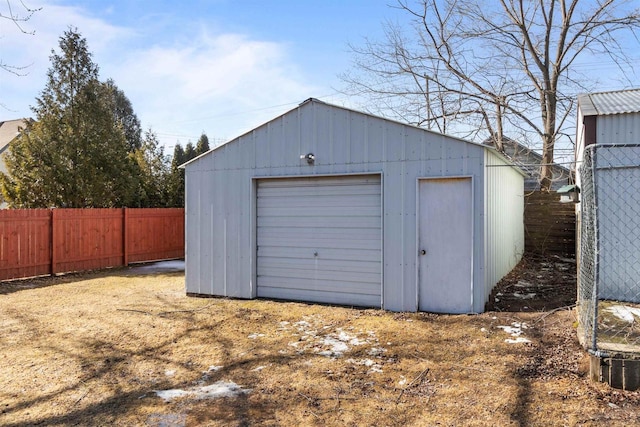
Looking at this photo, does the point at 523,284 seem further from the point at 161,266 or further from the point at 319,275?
the point at 161,266

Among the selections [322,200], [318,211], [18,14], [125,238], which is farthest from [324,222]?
[125,238]

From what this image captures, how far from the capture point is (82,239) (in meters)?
11.5

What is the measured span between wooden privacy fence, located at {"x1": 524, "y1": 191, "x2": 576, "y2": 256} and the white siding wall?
123cm

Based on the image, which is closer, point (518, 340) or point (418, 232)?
point (518, 340)

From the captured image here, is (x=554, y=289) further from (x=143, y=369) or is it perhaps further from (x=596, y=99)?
(x=143, y=369)

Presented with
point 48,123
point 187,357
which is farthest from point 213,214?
point 48,123

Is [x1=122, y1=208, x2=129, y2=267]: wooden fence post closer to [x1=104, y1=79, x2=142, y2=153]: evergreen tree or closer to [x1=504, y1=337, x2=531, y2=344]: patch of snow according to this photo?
[x1=504, y1=337, x2=531, y2=344]: patch of snow

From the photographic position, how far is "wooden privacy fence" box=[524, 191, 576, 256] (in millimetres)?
12320

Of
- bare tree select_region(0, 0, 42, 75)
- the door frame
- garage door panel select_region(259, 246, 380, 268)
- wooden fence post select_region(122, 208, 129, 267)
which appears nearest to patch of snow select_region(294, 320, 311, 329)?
garage door panel select_region(259, 246, 380, 268)

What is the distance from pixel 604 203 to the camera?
619 cm

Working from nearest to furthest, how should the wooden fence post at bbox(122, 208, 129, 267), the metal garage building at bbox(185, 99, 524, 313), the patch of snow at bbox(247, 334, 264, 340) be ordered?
the patch of snow at bbox(247, 334, 264, 340), the metal garage building at bbox(185, 99, 524, 313), the wooden fence post at bbox(122, 208, 129, 267)

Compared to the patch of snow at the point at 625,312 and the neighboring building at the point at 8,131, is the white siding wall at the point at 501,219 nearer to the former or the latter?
the patch of snow at the point at 625,312

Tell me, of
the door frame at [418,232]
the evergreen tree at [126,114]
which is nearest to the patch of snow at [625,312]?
the door frame at [418,232]

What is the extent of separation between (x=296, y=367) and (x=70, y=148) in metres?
11.7
